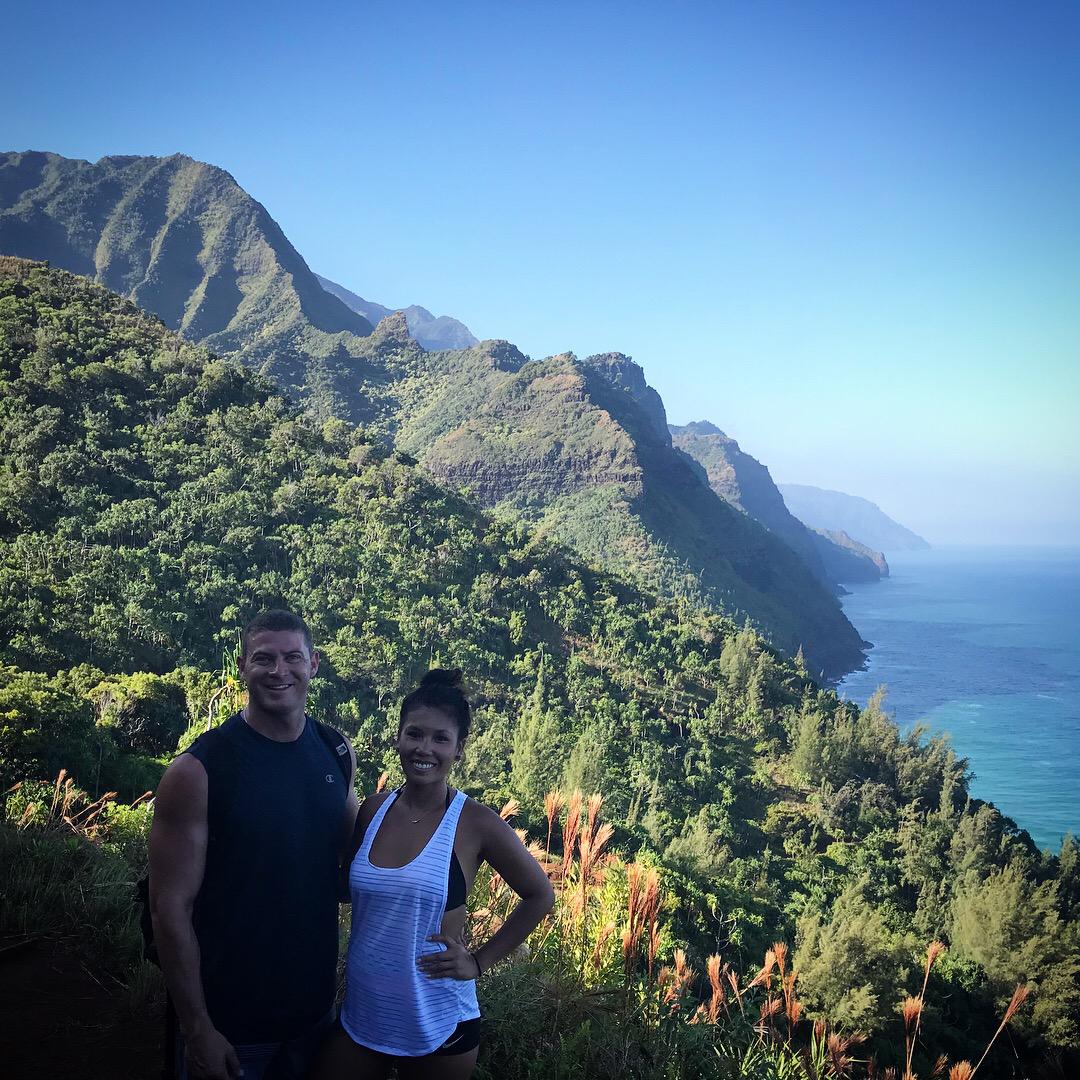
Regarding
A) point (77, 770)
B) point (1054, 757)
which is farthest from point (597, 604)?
point (1054, 757)

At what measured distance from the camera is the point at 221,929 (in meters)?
1.68

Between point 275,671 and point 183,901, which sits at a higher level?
point 275,671

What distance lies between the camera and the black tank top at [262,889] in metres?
1.68

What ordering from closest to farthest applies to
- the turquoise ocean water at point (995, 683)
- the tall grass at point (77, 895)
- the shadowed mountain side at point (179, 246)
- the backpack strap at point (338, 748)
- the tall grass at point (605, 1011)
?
the backpack strap at point (338, 748), the tall grass at point (605, 1011), the tall grass at point (77, 895), the turquoise ocean water at point (995, 683), the shadowed mountain side at point (179, 246)

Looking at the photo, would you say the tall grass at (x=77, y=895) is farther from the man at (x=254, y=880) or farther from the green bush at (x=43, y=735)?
the green bush at (x=43, y=735)

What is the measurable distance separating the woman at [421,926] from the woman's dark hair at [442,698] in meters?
0.04

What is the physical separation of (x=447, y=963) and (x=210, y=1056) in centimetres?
53

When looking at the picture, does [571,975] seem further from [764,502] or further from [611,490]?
[764,502]

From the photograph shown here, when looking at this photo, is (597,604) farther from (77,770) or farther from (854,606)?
(854,606)

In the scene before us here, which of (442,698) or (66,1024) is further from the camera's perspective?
(66,1024)

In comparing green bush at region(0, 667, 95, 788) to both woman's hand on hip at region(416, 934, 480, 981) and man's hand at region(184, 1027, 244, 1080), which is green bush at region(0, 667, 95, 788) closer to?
man's hand at region(184, 1027, 244, 1080)

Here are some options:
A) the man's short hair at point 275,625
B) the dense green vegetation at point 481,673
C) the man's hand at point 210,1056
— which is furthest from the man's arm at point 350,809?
the dense green vegetation at point 481,673

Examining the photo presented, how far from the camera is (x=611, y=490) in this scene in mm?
77500

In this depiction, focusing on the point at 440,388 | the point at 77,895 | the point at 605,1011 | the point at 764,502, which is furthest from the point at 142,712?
the point at 764,502
